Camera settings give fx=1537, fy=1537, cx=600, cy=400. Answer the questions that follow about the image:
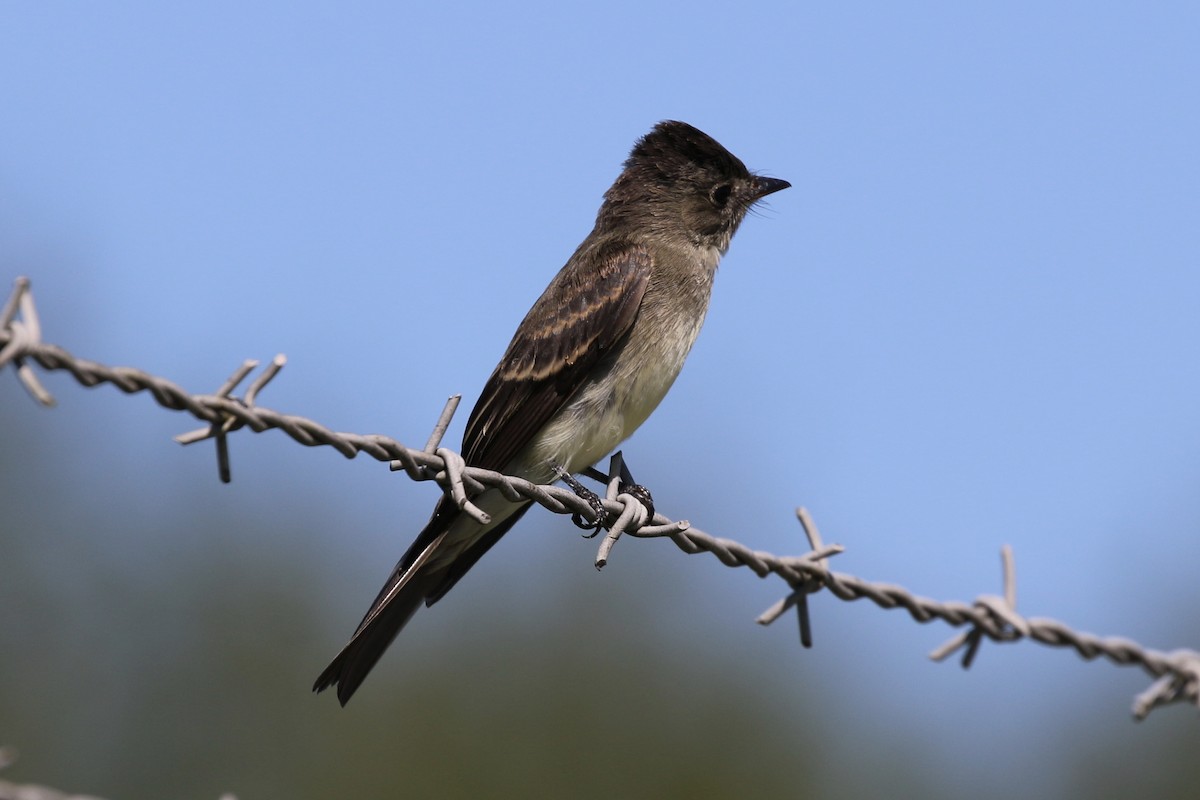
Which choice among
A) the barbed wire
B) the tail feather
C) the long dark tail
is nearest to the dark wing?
the long dark tail

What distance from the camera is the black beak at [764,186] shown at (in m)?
7.59

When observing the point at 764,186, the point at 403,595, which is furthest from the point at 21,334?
the point at 764,186

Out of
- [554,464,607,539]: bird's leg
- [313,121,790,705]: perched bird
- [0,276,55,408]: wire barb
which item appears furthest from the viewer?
[313,121,790,705]: perched bird

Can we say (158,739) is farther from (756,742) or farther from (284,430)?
(284,430)

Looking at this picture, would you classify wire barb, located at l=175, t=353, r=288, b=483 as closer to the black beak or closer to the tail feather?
the tail feather

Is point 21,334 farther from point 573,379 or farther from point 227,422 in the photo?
point 573,379

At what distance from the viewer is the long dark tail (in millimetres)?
5176

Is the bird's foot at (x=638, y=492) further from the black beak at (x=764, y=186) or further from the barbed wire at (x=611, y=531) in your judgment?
the black beak at (x=764, y=186)

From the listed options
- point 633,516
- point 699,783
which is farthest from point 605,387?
point 699,783

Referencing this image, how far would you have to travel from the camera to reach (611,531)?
4.47m

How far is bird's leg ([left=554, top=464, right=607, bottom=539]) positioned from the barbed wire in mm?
611

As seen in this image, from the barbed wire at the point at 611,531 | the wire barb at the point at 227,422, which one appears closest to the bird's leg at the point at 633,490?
the barbed wire at the point at 611,531

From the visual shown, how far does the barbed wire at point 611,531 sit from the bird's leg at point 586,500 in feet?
2.01

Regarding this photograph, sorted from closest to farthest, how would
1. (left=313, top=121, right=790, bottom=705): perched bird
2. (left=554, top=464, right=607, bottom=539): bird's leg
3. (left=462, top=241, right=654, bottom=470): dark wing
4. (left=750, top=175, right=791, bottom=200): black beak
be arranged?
1. (left=554, top=464, right=607, bottom=539): bird's leg
2. (left=313, top=121, right=790, bottom=705): perched bird
3. (left=462, top=241, right=654, bottom=470): dark wing
4. (left=750, top=175, right=791, bottom=200): black beak
